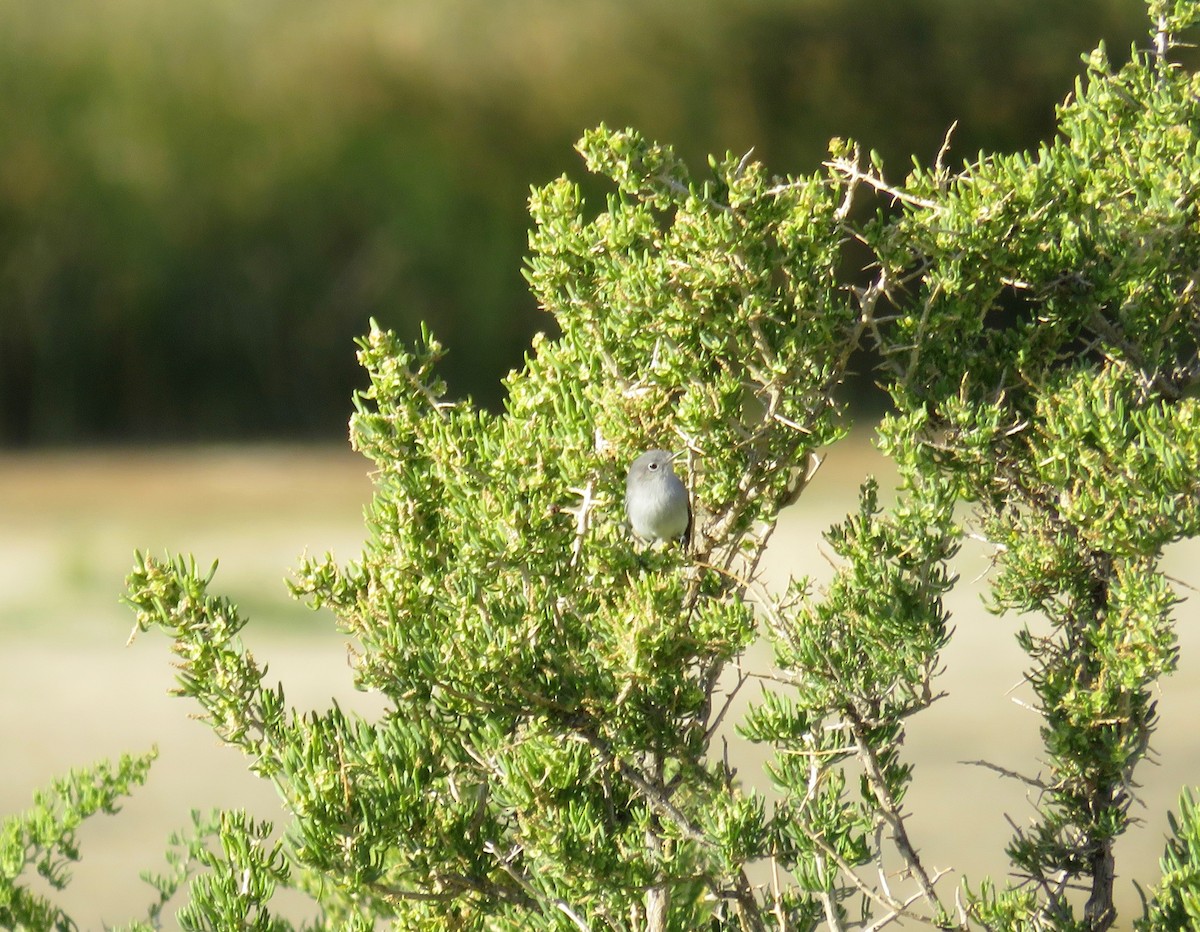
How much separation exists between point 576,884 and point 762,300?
59 centimetres

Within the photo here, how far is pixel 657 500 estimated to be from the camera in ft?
4.57

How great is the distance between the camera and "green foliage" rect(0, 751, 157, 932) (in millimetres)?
1733

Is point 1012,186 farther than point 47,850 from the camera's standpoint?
No

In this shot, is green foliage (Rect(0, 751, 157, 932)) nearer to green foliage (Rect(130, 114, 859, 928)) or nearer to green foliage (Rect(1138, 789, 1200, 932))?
green foliage (Rect(130, 114, 859, 928))

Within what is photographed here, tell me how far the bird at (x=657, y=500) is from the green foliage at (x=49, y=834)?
894 mm

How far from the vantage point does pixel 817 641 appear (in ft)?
4.35

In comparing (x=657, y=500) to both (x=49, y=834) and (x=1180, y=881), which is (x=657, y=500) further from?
(x=49, y=834)

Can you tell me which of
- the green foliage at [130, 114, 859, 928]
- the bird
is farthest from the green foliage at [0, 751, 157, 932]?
the bird

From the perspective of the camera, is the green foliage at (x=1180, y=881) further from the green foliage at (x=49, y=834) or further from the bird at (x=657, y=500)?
the green foliage at (x=49, y=834)

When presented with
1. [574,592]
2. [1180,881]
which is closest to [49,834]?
[574,592]

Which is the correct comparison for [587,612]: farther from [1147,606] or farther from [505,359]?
[505,359]

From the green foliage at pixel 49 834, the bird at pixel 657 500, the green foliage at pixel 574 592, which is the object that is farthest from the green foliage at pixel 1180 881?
the green foliage at pixel 49 834

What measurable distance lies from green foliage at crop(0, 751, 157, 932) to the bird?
894 mm

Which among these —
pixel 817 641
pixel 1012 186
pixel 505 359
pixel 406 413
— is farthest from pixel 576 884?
pixel 505 359
